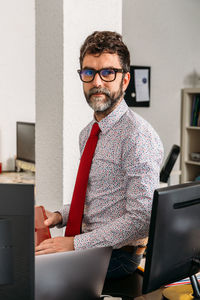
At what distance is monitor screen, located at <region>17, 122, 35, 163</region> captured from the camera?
395cm

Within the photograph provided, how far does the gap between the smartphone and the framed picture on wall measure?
2.62 metres

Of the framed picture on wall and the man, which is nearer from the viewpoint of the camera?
the man

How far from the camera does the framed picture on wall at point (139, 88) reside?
13.3ft

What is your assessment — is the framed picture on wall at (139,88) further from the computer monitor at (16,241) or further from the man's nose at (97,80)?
the computer monitor at (16,241)

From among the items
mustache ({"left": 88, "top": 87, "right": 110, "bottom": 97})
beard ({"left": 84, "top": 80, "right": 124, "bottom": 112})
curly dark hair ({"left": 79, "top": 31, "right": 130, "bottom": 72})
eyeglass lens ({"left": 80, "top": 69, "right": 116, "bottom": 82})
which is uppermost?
curly dark hair ({"left": 79, "top": 31, "right": 130, "bottom": 72})

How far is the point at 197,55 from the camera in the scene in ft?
14.7

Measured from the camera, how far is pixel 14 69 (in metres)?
4.11

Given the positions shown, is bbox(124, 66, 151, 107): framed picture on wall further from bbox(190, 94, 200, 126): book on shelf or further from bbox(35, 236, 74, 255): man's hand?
bbox(35, 236, 74, 255): man's hand

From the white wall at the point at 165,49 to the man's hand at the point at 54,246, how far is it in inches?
112

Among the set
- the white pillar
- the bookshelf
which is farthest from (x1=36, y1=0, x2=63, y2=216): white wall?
the bookshelf

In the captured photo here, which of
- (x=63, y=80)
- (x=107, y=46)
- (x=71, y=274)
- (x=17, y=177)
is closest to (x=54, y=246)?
(x=71, y=274)

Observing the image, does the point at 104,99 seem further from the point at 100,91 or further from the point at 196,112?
the point at 196,112

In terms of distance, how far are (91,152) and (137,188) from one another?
11.9 inches

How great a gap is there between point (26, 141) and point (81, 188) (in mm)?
2507
